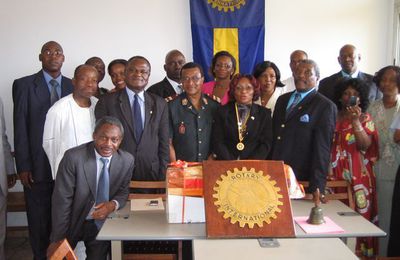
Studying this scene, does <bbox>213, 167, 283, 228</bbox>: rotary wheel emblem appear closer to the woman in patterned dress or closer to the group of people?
the group of people

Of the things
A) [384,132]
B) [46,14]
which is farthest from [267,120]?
[46,14]

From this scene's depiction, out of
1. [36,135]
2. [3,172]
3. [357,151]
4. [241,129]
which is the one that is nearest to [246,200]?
[241,129]

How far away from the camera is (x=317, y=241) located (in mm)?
2082

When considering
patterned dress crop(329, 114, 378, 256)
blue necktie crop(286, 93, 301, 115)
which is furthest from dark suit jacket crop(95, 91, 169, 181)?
patterned dress crop(329, 114, 378, 256)

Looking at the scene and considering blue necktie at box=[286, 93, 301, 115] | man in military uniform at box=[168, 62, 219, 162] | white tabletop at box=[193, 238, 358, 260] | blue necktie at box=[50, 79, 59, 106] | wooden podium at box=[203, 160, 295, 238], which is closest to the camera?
white tabletop at box=[193, 238, 358, 260]

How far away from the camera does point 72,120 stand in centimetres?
312

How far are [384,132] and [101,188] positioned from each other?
2.24 m

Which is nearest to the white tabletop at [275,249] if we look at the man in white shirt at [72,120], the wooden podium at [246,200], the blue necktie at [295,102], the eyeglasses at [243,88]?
the wooden podium at [246,200]

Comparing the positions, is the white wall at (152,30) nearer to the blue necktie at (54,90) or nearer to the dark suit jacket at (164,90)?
the dark suit jacket at (164,90)

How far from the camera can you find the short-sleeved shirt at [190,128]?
131 inches

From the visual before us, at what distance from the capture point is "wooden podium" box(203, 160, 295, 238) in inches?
83.0

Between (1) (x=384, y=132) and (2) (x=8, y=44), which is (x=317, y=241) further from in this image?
(2) (x=8, y=44)

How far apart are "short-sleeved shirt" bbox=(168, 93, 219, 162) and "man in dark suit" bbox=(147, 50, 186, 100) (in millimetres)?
618

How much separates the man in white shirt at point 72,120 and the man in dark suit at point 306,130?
4.91 ft
